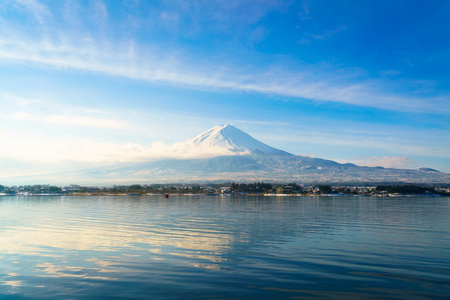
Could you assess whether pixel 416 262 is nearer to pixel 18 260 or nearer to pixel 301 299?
pixel 301 299

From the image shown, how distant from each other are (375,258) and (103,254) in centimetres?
1960

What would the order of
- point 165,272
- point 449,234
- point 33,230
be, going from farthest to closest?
point 33,230 < point 449,234 < point 165,272

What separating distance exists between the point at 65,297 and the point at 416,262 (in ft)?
68.8

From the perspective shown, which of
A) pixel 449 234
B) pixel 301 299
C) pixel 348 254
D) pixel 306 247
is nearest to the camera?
pixel 301 299

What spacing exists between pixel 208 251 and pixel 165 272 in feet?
20.8

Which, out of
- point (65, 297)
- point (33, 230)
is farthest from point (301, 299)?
point (33, 230)

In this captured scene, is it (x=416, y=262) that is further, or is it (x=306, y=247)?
(x=306, y=247)

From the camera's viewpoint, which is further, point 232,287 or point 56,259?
point 56,259

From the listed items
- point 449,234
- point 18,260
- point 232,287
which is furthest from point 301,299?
point 449,234

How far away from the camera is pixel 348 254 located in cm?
2331

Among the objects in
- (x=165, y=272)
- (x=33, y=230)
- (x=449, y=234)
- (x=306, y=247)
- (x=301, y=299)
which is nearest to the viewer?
(x=301, y=299)

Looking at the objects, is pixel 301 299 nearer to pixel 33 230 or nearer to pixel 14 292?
pixel 14 292

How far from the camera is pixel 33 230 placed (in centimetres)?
3791

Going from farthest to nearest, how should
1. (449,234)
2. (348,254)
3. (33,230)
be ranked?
1. (33,230)
2. (449,234)
3. (348,254)
